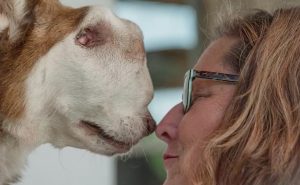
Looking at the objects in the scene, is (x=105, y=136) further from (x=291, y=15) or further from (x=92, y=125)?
(x=291, y=15)

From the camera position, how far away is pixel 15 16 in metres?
1.38

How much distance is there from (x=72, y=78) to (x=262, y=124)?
397 mm

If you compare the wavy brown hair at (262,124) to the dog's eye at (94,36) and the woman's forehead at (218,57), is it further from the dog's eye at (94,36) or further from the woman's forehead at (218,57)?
the dog's eye at (94,36)

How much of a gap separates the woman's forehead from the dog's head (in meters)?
0.14

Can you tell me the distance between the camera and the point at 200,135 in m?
1.26

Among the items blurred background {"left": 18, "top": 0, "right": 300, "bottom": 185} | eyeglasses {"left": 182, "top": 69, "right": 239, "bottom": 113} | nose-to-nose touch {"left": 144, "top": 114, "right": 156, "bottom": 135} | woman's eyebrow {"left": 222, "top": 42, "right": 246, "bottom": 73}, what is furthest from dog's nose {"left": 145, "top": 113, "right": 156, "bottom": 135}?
blurred background {"left": 18, "top": 0, "right": 300, "bottom": 185}

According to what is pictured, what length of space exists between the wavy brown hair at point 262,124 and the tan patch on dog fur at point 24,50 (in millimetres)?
362

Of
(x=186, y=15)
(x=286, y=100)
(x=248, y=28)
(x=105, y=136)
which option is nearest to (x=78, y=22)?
(x=105, y=136)

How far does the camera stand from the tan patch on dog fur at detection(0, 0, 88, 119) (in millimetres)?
1379

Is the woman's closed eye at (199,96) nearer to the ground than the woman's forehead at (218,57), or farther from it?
nearer to the ground

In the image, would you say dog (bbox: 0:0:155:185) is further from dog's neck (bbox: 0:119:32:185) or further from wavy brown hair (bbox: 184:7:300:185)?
wavy brown hair (bbox: 184:7:300:185)

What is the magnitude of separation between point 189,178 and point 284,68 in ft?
0.83

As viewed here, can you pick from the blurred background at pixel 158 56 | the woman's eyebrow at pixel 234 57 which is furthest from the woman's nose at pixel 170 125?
the blurred background at pixel 158 56

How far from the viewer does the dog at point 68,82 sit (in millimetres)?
1381
